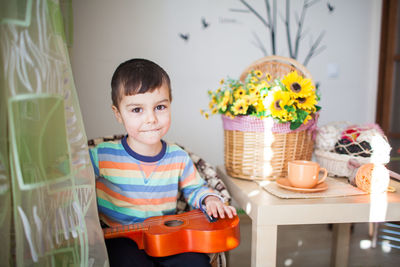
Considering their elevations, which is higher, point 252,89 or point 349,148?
point 252,89

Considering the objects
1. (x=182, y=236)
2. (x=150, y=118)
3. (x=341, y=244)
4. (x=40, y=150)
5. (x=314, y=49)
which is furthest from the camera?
(x=314, y=49)

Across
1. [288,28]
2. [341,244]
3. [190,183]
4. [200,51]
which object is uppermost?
[288,28]

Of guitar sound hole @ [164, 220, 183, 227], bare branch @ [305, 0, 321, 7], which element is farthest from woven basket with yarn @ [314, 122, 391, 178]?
bare branch @ [305, 0, 321, 7]

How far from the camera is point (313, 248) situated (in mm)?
1611

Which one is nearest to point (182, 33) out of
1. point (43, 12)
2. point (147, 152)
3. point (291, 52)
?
point (291, 52)

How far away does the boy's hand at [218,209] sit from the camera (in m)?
0.91

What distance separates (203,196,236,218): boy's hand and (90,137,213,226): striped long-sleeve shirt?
0.21 feet

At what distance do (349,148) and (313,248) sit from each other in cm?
79

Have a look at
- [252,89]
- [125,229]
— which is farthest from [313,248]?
[125,229]

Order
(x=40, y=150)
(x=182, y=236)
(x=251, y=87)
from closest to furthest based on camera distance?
(x=40, y=150)
(x=182, y=236)
(x=251, y=87)

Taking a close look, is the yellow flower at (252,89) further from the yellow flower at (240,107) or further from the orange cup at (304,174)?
the orange cup at (304,174)

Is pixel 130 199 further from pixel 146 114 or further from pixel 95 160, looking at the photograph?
pixel 146 114

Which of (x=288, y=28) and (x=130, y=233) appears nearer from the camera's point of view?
(x=130, y=233)

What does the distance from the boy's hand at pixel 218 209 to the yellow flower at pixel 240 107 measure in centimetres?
33
